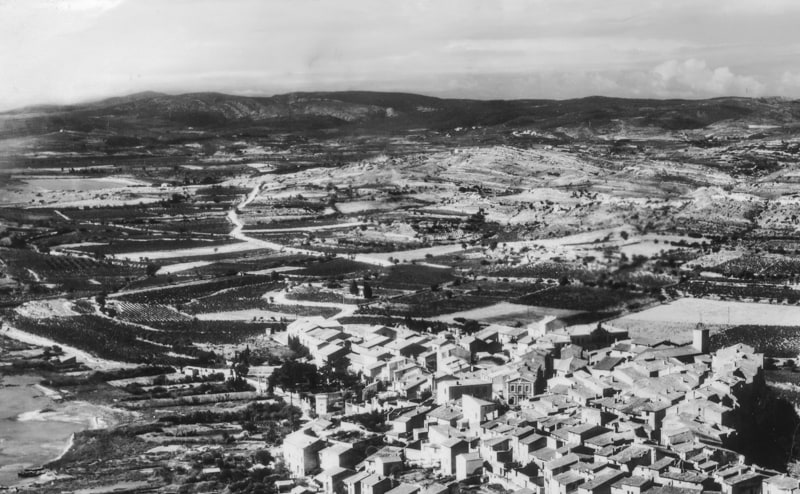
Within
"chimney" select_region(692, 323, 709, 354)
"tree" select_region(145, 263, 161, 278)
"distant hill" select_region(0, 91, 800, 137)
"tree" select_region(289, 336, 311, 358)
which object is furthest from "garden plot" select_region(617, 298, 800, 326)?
"distant hill" select_region(0, 91, 800, 137)

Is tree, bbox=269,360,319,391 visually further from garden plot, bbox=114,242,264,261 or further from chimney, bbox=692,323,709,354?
garden plot, bbox=114,242,264,261

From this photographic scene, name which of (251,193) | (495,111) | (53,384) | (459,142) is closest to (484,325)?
(53,384)

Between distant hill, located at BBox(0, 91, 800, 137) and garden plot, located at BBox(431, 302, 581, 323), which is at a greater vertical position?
distant hill, located at BBox(0, 91, 800, 137)

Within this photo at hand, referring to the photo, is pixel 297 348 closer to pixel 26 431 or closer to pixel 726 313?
pixel 26 431

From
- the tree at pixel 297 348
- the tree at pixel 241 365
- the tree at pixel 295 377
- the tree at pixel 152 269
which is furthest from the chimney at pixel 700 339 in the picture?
the tree at pixel 152 269

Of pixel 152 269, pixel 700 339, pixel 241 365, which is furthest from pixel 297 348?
pixel 152 269

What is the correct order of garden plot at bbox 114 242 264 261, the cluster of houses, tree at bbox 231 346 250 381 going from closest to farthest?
1. the cluster of houses
2. tree at bbox 231 346 250 381
3. garden plot at bbox 114 242 264 261
